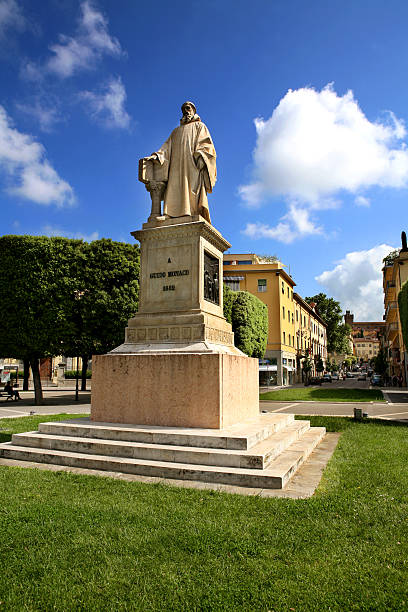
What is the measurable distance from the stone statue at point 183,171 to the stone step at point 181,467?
16.2 feet

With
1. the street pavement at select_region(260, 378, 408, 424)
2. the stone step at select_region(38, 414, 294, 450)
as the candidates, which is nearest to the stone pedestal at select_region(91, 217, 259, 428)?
the stone step at select_region(38, 414, 294, 450)

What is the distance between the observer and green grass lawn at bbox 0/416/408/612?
2.75 meters

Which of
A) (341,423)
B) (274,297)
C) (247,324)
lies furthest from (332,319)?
(341,423)

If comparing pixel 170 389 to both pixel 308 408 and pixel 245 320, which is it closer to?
pixel 308 408

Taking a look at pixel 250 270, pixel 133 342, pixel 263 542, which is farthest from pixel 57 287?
pixel 250 270

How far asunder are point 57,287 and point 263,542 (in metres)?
20.9

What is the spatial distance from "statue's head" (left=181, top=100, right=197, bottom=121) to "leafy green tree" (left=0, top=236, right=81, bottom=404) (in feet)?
50.5

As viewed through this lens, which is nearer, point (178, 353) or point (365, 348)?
point (178, 353)

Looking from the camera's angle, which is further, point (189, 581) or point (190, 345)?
point (190, 345)

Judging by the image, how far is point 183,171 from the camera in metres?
8.76

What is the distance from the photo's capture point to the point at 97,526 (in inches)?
153

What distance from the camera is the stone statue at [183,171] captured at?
8680 millimetres

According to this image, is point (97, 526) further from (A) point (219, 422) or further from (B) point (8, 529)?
(A) point (219, 422)

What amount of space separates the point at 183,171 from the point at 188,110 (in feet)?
5.15
